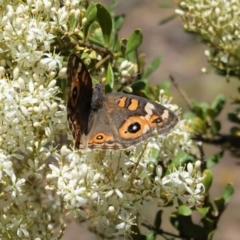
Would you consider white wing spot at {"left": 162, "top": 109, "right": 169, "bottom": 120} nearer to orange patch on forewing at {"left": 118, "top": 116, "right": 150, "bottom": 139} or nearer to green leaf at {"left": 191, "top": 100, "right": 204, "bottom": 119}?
orange patch on forewing at {"left": 118, "top": 116, "right": 150, "bottom": 139}

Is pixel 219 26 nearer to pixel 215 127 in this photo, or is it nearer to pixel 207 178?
pixel 215 127

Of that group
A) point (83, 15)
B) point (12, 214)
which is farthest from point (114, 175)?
point (83, 15)

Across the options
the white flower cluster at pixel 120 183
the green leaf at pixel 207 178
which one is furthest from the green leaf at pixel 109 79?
the green leaf at pixel 207 178

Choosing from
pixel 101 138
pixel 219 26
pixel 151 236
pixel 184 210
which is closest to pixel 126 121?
pixel 101 138

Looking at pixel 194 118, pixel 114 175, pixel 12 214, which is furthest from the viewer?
pixel 194 118

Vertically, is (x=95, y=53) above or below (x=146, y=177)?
above

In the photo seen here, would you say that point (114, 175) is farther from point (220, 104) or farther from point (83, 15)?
point (220, 104)

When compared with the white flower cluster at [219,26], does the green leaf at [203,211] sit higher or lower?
lower

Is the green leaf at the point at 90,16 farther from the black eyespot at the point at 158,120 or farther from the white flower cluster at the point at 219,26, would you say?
the white flower cluster at the point at 219,26
